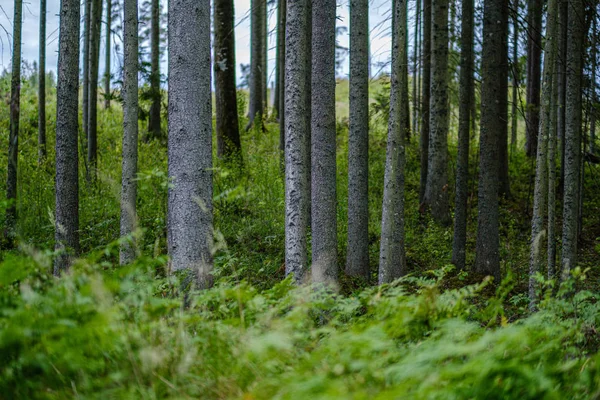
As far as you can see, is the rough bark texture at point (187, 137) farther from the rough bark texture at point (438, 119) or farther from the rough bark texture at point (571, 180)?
the rough bark texture at point (438, 119)

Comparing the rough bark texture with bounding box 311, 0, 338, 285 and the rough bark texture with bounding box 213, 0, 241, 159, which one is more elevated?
the rough bark texture with bounding box 213, 0, 241, 159

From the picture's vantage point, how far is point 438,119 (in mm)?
14391

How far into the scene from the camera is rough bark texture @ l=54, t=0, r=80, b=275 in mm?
8352

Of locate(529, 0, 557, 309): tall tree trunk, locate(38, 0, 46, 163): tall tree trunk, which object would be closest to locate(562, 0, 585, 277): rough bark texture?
locate(529, 0, 557, 309): tall tree trunk

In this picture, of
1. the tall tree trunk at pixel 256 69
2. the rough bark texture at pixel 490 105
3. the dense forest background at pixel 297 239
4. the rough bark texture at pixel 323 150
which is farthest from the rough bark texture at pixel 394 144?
the tall tree trunk at pixel 256 69

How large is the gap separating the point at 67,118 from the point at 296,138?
3960 millimetres

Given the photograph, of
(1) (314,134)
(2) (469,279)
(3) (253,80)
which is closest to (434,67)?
(2) (469,279)

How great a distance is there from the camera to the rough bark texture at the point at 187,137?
19.4ft

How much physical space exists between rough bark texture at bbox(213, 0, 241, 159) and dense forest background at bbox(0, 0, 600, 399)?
0.07m

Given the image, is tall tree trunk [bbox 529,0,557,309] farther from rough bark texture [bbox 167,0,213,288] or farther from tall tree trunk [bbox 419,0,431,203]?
tall tree trunk [bbox 419,0,431,203]

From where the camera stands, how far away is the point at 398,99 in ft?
24.1

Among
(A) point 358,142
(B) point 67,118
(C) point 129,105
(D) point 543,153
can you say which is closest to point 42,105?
(C) point 129,105

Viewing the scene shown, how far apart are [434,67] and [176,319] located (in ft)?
40.9

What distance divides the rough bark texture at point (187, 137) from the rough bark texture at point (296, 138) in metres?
1.24
